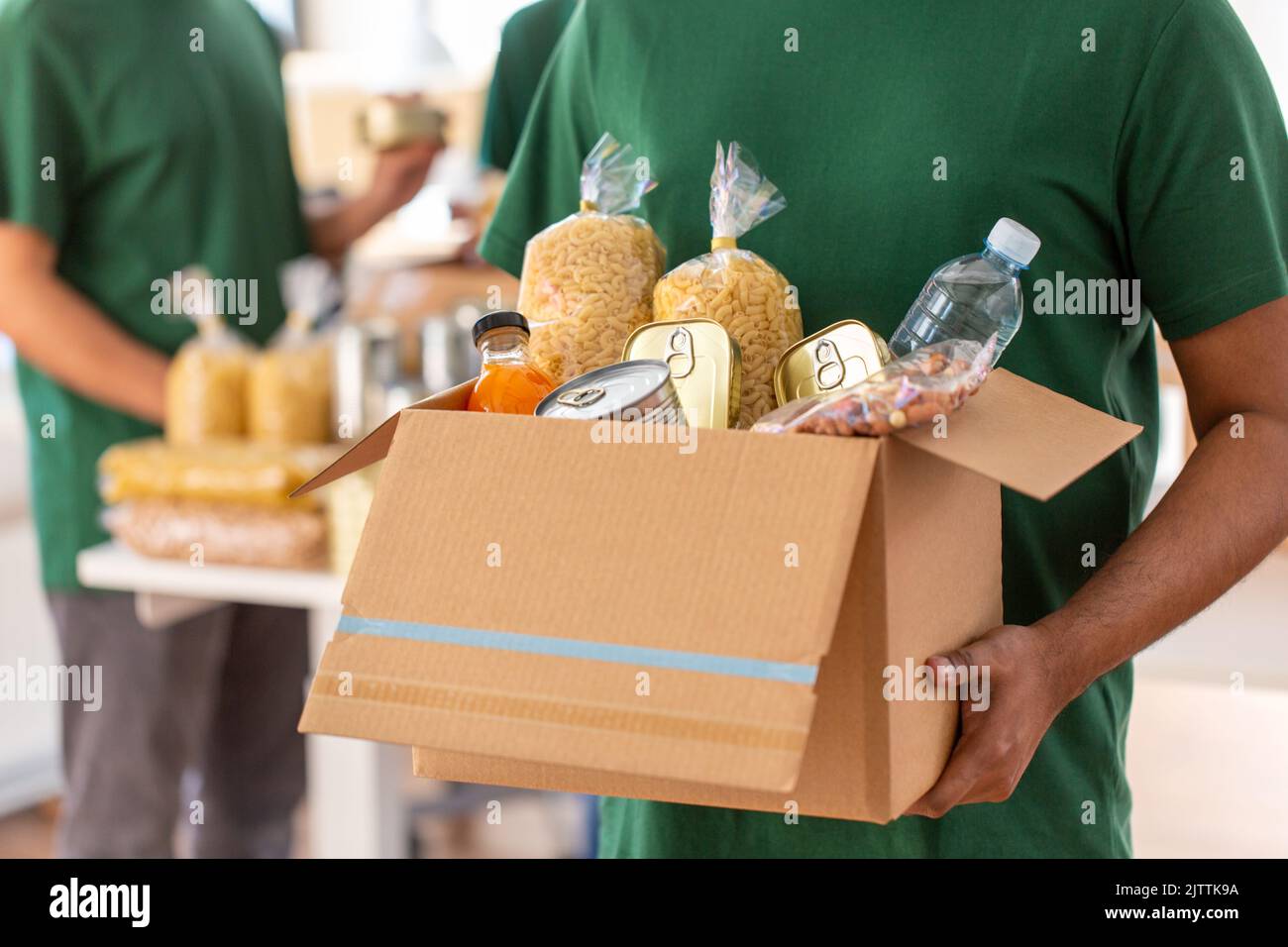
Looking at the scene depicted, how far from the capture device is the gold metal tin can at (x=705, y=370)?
0.84 metres

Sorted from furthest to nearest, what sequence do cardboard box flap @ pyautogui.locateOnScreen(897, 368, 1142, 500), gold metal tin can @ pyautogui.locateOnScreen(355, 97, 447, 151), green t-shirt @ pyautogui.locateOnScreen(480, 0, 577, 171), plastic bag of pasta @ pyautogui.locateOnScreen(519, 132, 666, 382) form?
1. gold metal tin can @ pyautogui.locateOnScreen(355, 97, 447, 151)
2. green t-shirt @ pyautogui.locateOnScreen(480, 0, 577, 171)
3. plastic bag of pasta @ pyautogui.locateOnScreen(519, 132, 666, 382)
4. cardboard box flap @ pyautogui.locateOnScreen(897, 368, 1142, 500)

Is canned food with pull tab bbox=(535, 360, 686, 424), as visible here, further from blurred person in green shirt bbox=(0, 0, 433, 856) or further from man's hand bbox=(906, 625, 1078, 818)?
blurred person in green shirt bbox=(0, 0, 433, 856)

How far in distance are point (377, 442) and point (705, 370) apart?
239 mm

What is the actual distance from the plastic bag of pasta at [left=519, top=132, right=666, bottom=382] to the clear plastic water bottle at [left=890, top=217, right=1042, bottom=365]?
213 millimetres

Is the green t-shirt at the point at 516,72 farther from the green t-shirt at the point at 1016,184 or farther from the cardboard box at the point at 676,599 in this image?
the cardboard box at the point at 676,599

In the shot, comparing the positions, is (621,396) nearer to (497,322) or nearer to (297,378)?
(497,322)

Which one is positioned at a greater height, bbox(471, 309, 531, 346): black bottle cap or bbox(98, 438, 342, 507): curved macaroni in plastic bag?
bbox(98, 438, 342, 507): curved macaroni in plastic bag

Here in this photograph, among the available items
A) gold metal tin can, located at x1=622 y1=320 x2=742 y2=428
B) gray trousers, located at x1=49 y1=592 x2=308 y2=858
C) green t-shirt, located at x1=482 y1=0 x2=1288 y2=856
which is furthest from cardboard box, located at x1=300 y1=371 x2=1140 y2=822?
gray trousers, located at x1=49 y1=592 x2=308 y2=858

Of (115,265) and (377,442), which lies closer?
(377,442)

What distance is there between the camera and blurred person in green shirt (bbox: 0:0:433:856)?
6.45 ft

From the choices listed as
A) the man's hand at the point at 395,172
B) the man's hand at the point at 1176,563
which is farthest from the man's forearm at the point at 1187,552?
the man's hand at the point at 395,172

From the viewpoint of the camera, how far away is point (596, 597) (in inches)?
29.3

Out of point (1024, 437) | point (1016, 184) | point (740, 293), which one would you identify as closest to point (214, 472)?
point (740, 293)
